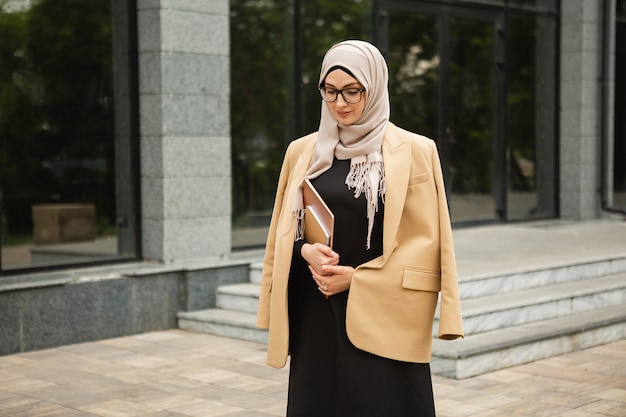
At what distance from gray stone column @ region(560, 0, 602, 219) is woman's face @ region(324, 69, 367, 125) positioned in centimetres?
1132

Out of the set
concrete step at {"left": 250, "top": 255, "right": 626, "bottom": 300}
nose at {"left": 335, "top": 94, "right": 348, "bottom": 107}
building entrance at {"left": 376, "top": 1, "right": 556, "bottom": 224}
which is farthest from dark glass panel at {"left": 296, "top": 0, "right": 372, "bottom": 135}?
nose at {"left": 335, "top": 94, "right": 348, "bottom": 107}

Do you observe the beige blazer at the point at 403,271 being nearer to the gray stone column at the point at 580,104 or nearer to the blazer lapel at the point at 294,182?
the blazer lapel at the point at 294,182

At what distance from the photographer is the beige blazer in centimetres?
381

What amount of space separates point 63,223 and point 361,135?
19.4 feet

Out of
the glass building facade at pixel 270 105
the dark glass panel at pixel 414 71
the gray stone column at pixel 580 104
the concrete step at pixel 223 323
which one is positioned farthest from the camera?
the gray stone column at pixel 580 104

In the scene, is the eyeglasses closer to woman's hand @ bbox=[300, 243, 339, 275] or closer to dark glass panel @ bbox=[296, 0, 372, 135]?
woman's hand @ bbox=[300, 243, 339, 275]

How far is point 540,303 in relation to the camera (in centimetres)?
838

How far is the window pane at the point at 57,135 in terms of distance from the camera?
28.9 ft

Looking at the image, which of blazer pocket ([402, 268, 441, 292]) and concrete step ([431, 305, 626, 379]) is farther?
concrete step ([431, 305, 626, 379])

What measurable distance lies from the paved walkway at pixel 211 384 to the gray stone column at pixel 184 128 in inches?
52.1

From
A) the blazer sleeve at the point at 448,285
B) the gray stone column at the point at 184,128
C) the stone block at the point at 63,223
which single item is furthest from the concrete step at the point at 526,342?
the stone block at the point at 63,223

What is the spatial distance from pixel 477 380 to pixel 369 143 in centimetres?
359

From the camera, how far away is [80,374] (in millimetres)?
7355

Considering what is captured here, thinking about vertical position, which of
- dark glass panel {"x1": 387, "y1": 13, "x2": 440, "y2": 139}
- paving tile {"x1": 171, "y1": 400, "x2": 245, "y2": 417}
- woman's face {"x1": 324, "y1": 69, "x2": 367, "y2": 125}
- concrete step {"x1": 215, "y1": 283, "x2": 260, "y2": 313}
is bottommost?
paving tile {"x1": 171, "y1": 400, "x2": 245, "y2": 417}
